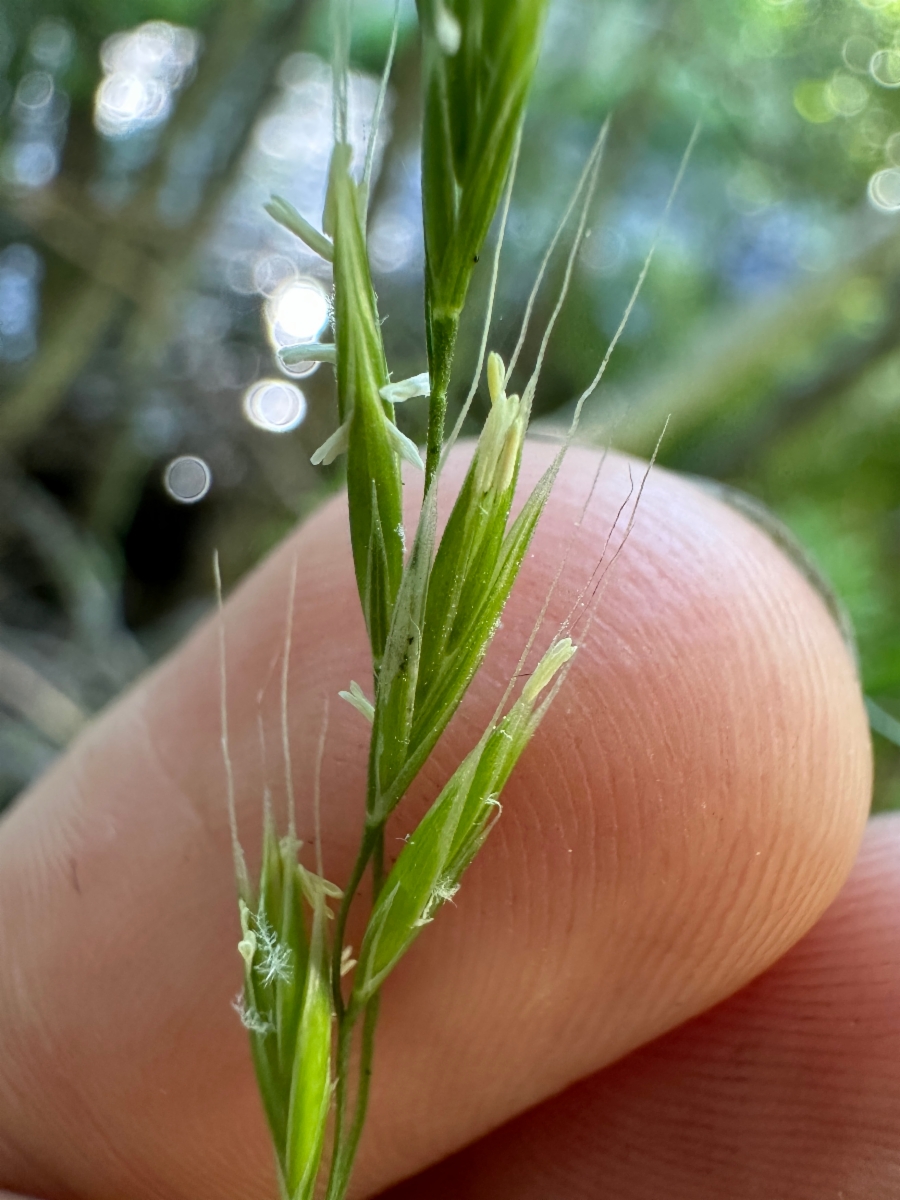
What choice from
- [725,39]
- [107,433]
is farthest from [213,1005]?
[725,39]

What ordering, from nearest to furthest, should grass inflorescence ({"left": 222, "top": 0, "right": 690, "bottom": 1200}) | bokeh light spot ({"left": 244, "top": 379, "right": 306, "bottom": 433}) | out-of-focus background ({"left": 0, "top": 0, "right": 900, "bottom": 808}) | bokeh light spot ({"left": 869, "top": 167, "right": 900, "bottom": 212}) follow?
grass inflorescence ({"left": 222, "top": 0, "right": 690, "bottom": 1200}) → out-of-focus background ({"left": 0, "top": 0, "right": 900, "bottom": 808}) → bokeh light spot ({"left": 869, "top": 167, "right": 900, "bottom": 212}) → bokeh light spot ({"left": 244, "top": 379, "right": 306, "bottom": 433})

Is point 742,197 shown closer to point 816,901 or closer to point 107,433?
point 107,433

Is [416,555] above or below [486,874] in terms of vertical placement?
above

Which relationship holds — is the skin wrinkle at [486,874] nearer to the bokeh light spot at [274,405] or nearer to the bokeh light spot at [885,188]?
the bokeh light spot at [274,405]

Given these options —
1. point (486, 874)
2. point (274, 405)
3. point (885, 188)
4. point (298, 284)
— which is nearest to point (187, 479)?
point (274, 405)

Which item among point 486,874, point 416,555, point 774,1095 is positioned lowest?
point 774,1095

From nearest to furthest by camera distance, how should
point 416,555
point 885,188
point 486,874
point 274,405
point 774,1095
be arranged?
point 416,555 → point 486,874 → point 774,1095 → point 885,188 → point 274,405

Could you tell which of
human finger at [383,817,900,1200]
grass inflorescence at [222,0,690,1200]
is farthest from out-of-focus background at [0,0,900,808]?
grass inflorescence at [222,0,690,1200]

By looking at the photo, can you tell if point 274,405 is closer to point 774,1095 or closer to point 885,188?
point 885,188

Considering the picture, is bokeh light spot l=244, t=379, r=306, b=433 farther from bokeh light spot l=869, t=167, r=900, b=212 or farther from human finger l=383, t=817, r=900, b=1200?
human finger l=383, t=817, r=900, b=1200
